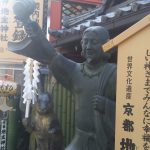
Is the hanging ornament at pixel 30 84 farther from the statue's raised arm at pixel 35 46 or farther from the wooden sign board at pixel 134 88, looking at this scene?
the wooden sign board at pixel 134 88

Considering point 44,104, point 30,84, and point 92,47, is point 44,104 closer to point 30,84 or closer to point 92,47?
point 30,84

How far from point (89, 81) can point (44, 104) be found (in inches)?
119

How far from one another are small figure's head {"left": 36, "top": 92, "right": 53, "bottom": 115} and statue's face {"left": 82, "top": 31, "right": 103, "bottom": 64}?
307cm

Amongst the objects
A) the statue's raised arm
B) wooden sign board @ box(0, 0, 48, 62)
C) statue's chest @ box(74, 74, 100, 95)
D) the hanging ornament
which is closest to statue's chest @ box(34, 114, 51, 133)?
the hanging ornament

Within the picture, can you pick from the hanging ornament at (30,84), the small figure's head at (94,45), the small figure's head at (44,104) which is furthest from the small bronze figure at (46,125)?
the small figure's head at (94,45)

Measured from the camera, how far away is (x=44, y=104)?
23.5 feet

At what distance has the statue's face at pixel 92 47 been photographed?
417 centimetres

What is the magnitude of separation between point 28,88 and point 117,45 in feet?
14.8

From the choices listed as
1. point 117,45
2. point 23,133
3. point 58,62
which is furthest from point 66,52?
point 117,45

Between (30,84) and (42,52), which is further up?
(42,52)

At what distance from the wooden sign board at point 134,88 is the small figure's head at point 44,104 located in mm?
3799

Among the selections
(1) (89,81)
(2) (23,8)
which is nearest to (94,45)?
(1) (89,81)

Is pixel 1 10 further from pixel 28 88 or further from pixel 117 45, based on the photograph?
pixel 117 45

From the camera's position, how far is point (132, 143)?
10.8 feet
